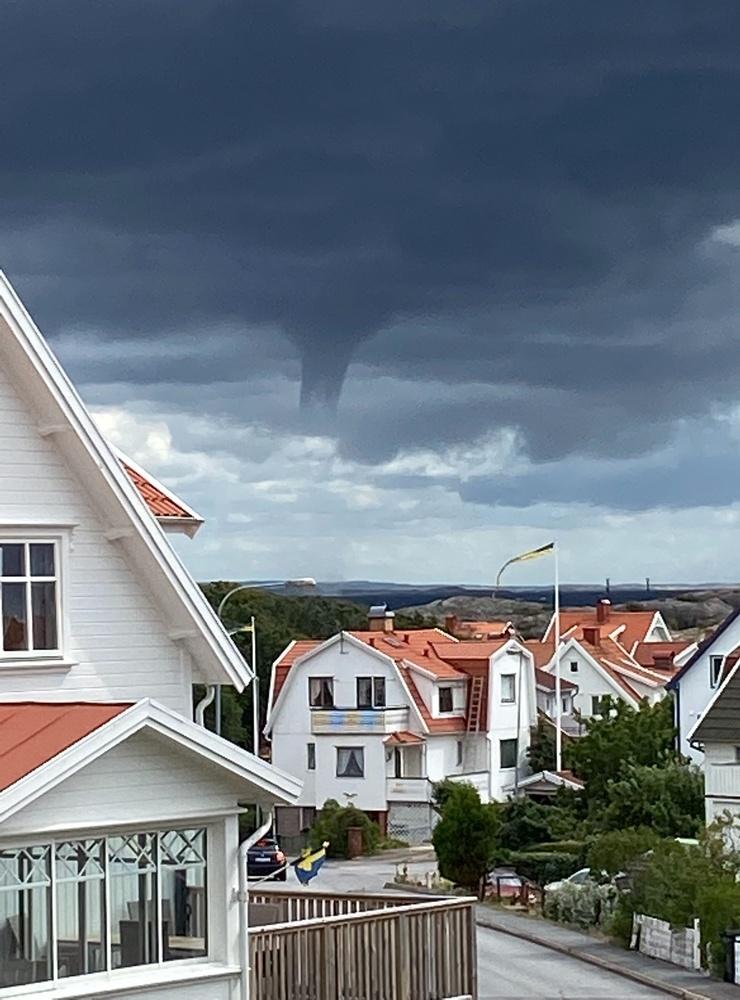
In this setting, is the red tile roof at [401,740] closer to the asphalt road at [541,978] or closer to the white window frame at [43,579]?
the asphalt road at [541,978]

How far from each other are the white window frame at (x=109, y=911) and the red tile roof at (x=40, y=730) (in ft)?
2.57

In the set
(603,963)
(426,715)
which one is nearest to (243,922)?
(603,963)

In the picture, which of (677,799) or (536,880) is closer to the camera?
(536,880)

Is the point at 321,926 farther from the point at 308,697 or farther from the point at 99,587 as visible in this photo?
the point at 308,697

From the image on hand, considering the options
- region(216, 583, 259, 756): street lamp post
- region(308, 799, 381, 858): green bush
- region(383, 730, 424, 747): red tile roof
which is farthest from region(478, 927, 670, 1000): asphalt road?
region(383, 730, 424, 747): red tile roof

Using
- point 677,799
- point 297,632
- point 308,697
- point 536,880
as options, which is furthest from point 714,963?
point 297,632

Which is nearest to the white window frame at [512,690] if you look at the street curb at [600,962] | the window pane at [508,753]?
the window pane at [508,753]

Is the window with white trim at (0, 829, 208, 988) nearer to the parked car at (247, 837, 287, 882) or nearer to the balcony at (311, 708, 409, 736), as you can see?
the parked car at (247, 837, 287, 882)

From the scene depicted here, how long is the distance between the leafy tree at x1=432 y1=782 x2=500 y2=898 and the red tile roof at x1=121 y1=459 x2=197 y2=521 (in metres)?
33.8

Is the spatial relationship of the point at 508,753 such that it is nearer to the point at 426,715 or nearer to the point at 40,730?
the point at 426,715

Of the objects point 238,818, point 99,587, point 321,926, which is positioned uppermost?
point 99,587

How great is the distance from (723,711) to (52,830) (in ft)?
131

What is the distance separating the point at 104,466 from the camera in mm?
23281

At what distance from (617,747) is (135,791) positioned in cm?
4796
